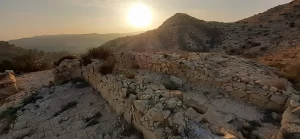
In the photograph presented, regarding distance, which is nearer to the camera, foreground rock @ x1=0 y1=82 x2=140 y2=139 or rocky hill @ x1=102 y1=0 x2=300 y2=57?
foreground rock @ x1=0 y1=82 x2=140 y2=139

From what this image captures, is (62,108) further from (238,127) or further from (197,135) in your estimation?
(238,127)

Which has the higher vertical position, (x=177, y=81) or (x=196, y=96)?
(x=177, y=81)

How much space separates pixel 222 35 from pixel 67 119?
38959 mm

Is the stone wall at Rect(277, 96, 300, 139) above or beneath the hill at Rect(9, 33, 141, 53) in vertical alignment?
above

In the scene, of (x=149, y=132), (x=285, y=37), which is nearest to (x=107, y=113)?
(x=149, y=132)

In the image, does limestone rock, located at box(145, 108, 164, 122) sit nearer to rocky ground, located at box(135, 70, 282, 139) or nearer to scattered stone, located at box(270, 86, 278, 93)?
rocky ground, located at box(135, 70, 282, 139)

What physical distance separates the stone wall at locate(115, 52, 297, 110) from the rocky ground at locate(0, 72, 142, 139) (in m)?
3.27

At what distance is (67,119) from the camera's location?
7938 mm

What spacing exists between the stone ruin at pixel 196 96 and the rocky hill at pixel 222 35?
22375 mm

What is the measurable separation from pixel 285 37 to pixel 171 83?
30787 millimetres

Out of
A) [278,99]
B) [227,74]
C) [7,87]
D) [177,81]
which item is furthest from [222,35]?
[7,87]

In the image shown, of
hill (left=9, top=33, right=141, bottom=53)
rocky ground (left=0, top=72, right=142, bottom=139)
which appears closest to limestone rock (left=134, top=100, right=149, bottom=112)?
rocky ground (left=0, top=72, right=142, bottom=139)

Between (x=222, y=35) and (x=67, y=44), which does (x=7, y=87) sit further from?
(x=67, y=44)

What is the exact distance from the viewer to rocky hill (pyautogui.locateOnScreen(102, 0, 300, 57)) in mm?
33438
